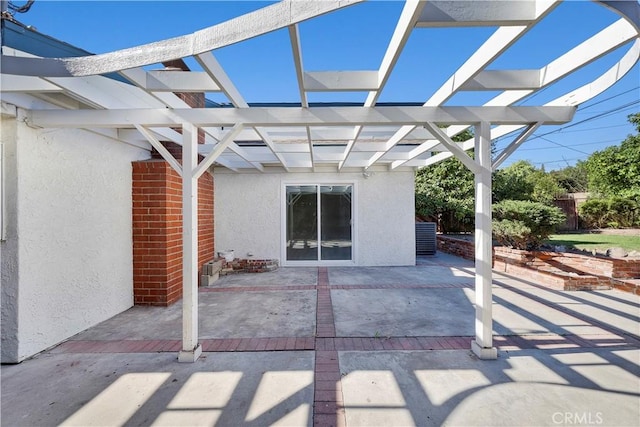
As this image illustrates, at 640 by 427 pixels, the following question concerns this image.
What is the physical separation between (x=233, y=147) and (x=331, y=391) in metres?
4.17

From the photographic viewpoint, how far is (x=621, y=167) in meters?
10.2

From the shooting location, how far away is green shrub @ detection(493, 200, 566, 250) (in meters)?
7.41

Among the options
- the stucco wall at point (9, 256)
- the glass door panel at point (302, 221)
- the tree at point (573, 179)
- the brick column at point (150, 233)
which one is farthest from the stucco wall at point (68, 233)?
the tree at point (573, 179)

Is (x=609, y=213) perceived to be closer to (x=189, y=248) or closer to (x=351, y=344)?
(x=351, y=344)

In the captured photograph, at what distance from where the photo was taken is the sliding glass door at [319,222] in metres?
8.25

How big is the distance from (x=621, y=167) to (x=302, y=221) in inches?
463

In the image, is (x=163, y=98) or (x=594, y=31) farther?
(x=163, y=98)

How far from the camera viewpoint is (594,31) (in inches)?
96.2

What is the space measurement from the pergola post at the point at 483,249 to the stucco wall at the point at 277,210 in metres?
4.78

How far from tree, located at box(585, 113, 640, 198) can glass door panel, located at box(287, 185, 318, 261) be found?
11100 millimetres

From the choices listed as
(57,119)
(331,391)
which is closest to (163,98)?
(57,119)

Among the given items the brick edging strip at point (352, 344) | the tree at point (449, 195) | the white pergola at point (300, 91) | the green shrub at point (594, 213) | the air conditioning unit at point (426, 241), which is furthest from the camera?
the green shrub at point (594, 213)

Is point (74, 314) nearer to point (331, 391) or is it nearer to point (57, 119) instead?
point (57, 119)

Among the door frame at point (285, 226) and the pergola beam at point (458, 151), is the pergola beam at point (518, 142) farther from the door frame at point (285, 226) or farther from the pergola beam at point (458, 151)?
the door frame at point (285, 226)
